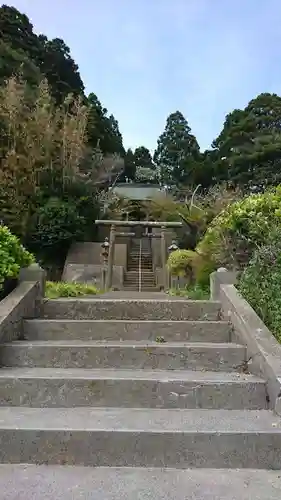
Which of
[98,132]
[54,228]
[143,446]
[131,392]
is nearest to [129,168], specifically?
[98,132]

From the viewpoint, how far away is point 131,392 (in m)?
2.56

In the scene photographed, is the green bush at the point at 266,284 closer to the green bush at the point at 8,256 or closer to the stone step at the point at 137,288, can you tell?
the green bush at the point at 8,256

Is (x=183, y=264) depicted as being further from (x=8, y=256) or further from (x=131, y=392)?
(x=131, y=392)

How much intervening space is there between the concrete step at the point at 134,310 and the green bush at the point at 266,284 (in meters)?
0.34

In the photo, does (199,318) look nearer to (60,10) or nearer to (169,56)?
(60,10)

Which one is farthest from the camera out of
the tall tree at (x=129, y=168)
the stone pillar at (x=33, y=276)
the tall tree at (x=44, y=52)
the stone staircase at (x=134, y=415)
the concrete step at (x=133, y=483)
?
the tall tree at (x=129, y=168)

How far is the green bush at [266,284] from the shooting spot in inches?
123

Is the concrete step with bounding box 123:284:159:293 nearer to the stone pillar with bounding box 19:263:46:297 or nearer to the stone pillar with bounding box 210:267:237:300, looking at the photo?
the stone pillar with bounding box 210:267:237:300

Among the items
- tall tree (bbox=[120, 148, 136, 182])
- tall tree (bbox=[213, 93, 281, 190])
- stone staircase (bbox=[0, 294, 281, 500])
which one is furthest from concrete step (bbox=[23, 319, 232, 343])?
tall tree (bbox=[120, 148, 136, 182])

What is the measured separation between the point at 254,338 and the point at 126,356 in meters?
0.84

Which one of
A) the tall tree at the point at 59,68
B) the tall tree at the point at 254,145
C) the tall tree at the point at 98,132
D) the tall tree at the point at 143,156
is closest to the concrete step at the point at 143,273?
the tall tree at the point at 254,145

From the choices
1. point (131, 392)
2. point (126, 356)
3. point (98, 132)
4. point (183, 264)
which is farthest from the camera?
point (98, 132)

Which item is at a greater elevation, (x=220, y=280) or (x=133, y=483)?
(x=220, y=280)

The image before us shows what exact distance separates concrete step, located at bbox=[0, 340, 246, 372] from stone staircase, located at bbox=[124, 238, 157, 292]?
428 inches
